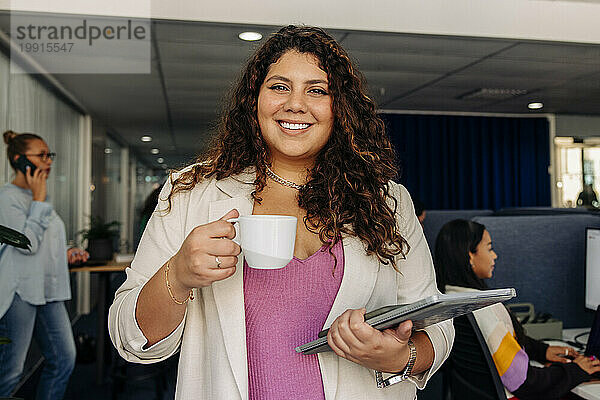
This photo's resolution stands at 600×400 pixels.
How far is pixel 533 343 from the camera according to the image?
2078 mm

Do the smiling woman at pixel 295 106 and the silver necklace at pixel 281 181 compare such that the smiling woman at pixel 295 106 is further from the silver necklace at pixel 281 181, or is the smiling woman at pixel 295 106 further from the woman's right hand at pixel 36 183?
the woman's right hand at pixel 36 183

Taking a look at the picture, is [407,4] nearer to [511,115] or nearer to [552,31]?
[552,31]

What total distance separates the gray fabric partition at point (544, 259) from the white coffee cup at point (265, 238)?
1.92 m

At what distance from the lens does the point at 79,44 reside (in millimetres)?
3719


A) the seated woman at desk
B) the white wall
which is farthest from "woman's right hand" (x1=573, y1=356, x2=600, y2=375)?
the white wall

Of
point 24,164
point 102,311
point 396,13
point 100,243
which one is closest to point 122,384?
point 102,311

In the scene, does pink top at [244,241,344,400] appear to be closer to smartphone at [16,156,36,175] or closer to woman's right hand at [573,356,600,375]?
woman's right hand at [573,356,600,375]

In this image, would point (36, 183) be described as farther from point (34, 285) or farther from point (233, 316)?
point (233, 316)

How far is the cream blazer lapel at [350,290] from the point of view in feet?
3.06

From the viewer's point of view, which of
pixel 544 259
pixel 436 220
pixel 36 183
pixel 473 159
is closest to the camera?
pixel 544 259

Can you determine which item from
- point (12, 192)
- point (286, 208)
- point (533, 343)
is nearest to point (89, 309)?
point (12, 192)

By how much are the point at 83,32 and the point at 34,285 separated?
162 cm

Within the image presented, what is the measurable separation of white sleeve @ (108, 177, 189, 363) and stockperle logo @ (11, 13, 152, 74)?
2.52 meters

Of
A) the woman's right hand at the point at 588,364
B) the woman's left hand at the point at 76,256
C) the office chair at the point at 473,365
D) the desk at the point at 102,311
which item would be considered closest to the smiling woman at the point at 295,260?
the office chair at the point at 473,365
